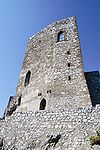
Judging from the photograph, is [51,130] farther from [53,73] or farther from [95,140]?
[53,73]

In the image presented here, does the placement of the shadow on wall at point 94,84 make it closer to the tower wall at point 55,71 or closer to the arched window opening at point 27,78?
the tower wall at point 55,71

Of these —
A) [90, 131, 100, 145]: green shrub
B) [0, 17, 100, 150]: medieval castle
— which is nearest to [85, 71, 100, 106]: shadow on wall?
[0, 17, 100, 150]: medieval castle

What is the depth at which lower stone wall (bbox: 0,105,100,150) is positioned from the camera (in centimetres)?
887

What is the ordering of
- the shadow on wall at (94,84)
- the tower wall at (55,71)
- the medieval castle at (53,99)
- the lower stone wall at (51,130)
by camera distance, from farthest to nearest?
the shadow on wall at (94,84), the tower wall at (55,71), the medieval castle at (53,99), the lower stone wall at (51,130)

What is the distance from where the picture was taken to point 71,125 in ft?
31.1

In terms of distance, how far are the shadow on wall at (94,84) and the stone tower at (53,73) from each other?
8.38ft

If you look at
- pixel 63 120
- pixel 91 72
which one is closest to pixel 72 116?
pixel 63 120

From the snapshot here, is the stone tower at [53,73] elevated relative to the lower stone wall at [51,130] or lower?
elevated

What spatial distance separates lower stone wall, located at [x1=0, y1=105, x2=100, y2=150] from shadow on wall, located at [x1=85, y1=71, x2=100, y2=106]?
7521 mm

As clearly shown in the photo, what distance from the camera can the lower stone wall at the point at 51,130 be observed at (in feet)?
29.1

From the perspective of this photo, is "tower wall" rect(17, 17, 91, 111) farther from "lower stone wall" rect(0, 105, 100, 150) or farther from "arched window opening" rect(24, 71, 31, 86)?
"lower stone wall" rect(0, 105, 100, 150)

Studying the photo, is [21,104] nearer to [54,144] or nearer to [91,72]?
[91,72]

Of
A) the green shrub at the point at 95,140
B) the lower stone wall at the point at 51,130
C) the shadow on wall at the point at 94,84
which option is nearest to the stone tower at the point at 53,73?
the shadow on wall at the point at 94,84

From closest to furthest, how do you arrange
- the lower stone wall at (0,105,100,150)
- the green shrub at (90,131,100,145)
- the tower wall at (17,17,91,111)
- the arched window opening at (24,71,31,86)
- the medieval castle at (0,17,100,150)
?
the green shrub at (90,131,100,145) < the lower stone wall at (0,105,100,150) < the medieval castle at (0,17,100,150) < the tower wall at (17,17,91,111) < the arched window opening at (24,71,31,86)
